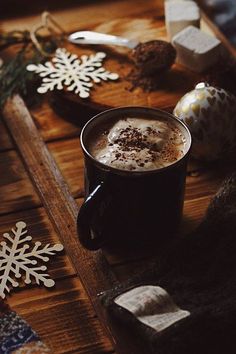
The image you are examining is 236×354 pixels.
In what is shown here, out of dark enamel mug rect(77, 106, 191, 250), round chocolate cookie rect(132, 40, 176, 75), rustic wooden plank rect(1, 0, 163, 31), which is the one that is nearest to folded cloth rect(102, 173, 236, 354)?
dark enamel mug rect(77, 106, 191, 250)

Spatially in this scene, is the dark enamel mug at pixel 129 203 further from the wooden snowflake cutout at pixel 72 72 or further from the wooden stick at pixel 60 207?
the wooden snowflake cutout at pixel 72 72

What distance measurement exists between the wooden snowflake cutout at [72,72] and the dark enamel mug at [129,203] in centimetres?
23

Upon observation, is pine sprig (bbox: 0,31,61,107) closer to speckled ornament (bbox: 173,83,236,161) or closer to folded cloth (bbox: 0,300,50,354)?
speckled ornament (bbox: 173,83,236,161)

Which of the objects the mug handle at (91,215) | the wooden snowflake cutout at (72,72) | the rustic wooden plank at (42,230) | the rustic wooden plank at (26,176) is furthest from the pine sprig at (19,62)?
the mug handle at (91,215)

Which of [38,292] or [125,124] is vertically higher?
[125,124]

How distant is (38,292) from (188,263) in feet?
0.58

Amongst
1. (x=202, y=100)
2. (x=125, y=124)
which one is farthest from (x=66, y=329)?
(x=202, y=100)

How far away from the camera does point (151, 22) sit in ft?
4.26

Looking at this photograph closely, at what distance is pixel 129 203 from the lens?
842 millimetres

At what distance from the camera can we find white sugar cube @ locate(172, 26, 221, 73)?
1.14 metres

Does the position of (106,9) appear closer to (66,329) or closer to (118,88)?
(118,88)

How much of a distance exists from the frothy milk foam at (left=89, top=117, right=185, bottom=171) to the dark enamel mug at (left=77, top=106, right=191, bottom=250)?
13mm

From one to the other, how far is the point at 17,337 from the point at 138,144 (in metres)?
0.26

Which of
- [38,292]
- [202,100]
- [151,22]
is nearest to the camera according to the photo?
[38,292]
